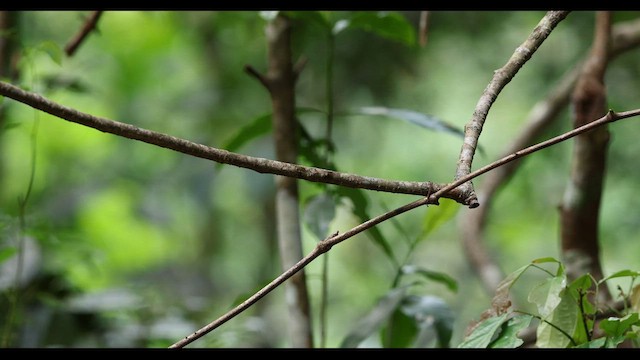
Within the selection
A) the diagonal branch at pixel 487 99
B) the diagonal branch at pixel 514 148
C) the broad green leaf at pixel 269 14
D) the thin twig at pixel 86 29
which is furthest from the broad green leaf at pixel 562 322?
the diagonal branch at pixel 514 148

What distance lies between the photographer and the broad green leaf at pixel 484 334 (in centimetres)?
50

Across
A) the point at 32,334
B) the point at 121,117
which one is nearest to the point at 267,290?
the point at 32,334

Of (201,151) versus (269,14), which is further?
(269,14)

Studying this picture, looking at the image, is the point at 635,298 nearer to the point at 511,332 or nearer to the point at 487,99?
the point at 511,332

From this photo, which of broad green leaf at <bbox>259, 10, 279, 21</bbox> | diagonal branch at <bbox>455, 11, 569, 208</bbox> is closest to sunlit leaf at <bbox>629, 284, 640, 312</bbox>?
diagonal branch at <bbox>455, 11, 569, 208</bbox>

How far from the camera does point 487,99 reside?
0.44 meters

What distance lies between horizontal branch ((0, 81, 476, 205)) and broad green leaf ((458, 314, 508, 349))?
0.49 feet

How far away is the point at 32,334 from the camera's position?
108cm

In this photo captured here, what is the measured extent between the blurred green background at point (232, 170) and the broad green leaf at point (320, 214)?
21cm

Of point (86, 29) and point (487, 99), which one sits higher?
point (86, 29)

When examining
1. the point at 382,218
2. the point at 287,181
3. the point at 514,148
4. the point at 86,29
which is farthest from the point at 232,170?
the point at 382,218

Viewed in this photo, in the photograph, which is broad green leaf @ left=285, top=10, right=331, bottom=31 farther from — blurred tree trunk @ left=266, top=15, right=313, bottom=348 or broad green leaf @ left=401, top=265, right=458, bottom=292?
broad green leaf @ left=401, top=265, right=458, bottom=292

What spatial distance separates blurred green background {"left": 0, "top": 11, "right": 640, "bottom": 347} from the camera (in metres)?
1.22

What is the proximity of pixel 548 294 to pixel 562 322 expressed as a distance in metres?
0.03
